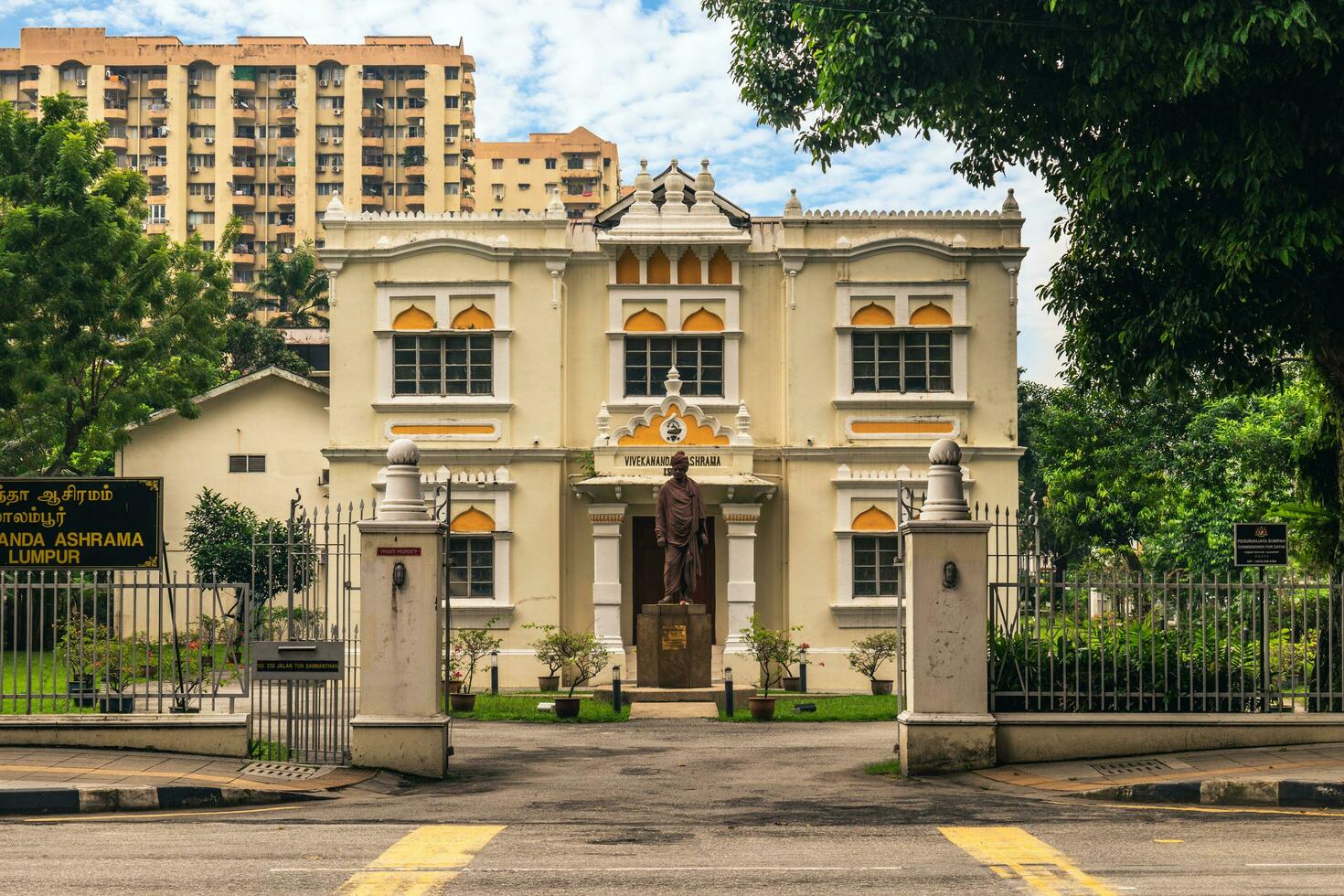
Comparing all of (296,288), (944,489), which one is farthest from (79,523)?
(296,288)

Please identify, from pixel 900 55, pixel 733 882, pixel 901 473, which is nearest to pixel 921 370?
pixel 901 473

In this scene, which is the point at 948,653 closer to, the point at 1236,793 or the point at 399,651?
the point at 1236,793

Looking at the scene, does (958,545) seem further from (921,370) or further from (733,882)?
(921,370)

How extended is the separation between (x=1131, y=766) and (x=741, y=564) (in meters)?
16.0

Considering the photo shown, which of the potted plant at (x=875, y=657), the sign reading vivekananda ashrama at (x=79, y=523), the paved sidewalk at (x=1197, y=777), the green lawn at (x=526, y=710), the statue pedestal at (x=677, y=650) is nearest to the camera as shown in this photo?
the paved sidewalk at (x=1197, y=777)

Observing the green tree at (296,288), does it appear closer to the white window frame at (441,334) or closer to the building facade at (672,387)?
the white window frame at (441,334)

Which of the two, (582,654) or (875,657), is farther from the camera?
(875,657)

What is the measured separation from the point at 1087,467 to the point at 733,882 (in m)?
42.0

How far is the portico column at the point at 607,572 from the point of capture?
30.1 meters

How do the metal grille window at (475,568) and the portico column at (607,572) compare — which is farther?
the metal grille window at (475,568)

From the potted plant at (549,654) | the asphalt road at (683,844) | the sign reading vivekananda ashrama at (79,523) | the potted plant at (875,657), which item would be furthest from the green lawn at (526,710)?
the sign reading vivekananda ashrama at (79,523)

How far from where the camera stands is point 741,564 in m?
30.2

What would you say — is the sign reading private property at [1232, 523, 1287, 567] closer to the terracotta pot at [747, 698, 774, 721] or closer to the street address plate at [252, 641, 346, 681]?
the terracotta pot at [747, 698, 774, 721]

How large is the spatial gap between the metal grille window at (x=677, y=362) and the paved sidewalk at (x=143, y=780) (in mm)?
17027
